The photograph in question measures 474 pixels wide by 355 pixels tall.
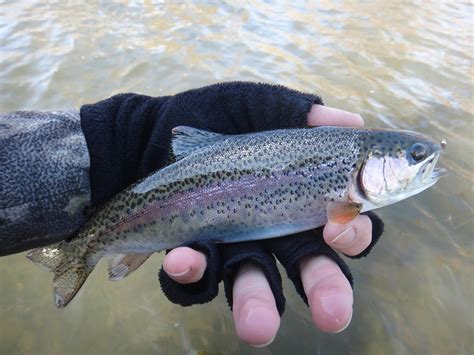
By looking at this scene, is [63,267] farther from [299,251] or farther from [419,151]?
[419,151]

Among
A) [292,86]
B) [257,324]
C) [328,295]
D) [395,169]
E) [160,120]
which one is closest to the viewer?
[257,324]

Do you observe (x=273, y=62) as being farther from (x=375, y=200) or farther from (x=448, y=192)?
(x=375, y=200)

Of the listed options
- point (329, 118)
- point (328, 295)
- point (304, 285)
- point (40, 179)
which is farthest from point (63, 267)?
point (329, 118)

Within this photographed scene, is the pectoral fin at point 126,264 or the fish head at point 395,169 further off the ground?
the fish head at point 395,169

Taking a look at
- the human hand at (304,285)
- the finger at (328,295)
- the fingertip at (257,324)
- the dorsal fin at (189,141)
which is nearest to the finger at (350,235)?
the human hand at (304,285)

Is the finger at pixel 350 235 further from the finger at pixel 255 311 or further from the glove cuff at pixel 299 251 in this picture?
the finger at pixel 255 311

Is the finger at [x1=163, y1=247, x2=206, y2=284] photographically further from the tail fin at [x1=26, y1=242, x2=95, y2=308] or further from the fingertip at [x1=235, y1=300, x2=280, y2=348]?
the tail fin at [x1=26, y1=242, x2=95, y2=308]
